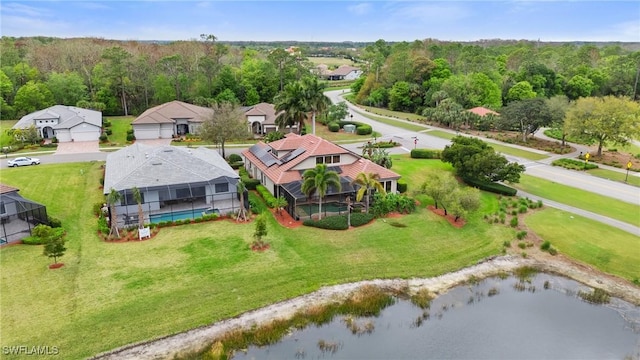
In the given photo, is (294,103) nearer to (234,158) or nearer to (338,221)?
(234,158)

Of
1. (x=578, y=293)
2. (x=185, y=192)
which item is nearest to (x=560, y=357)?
(x=578, y=293)

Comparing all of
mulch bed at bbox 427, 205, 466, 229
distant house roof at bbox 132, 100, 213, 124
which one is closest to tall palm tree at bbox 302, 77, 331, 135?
distant house roof at bbox 132, 100, 213, 124

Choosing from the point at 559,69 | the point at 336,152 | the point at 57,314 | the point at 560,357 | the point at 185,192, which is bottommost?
the point at 560,357

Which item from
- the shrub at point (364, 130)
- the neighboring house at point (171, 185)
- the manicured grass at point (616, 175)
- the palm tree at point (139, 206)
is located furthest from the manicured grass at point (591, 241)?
the shrub at point (364, 130)

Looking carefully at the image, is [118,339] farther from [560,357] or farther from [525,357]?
[560,357]

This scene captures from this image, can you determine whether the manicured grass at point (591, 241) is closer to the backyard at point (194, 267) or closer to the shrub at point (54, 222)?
the backyard at point (194, 267)

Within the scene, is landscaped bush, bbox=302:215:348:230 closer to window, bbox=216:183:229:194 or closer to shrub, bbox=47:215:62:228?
window, bbox=216:183:229:194
